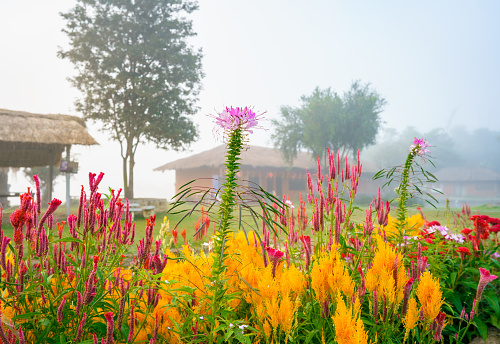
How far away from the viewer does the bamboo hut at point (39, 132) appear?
1384cm

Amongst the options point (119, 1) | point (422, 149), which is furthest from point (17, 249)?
point (119, 1)

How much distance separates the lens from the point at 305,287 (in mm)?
1835

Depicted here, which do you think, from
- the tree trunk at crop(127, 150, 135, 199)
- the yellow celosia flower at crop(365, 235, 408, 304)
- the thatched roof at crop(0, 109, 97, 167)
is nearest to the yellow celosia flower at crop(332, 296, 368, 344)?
the yellow celosia flower at crop(365, 235, 408, 304)

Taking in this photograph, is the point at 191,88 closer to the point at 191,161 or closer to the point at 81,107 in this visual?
the point at 81,107

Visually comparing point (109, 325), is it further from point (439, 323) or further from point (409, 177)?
point (409, 177)

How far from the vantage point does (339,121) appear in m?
30.9

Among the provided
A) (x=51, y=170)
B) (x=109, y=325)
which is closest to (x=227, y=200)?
(x=109, y=325)

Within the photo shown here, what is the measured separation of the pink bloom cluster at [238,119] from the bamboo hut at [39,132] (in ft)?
49.0

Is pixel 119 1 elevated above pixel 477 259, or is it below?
above

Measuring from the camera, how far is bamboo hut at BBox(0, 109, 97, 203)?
1384 centimetres

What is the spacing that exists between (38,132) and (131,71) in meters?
7.11

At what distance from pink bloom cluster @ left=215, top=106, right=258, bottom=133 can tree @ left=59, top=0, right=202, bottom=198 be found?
18928mm

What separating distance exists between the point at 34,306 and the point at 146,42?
20.6m

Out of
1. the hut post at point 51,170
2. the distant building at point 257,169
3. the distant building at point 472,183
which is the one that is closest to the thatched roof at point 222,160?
the distant building at point 257,169
